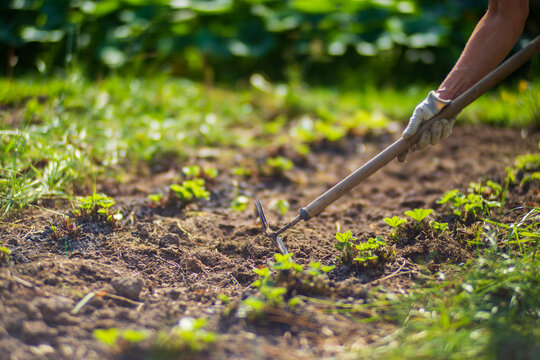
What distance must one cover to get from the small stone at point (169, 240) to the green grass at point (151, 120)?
56cm

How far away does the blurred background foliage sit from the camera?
4730mm

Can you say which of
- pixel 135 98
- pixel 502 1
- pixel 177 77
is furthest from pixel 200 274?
pixel 177 77

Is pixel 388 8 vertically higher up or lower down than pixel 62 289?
higher up

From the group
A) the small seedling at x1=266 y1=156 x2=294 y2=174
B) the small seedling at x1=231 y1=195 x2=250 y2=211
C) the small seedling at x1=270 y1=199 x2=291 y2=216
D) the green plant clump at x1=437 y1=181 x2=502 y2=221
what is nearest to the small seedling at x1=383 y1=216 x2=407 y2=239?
the green plant clump at x1=437 y1=181 x2=502 y2=221

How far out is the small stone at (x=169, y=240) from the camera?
7.07 feet

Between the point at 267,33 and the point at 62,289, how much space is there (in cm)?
400

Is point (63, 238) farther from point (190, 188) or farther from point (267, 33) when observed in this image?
point (267, 33)

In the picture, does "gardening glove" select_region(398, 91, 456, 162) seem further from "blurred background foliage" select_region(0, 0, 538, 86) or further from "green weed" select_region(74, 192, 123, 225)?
"blurred background foliage" select_region(0, 0, 538, 86)

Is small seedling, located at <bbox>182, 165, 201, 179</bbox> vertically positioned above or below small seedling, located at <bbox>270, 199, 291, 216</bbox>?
above

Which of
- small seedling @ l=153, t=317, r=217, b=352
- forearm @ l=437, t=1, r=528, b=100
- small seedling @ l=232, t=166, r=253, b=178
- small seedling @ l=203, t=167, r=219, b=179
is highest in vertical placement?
forearm @ l=437, t=1, r=528, b=100

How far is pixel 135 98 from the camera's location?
3.67 metres

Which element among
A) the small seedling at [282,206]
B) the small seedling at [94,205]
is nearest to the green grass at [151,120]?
the small seedling at [94,205]

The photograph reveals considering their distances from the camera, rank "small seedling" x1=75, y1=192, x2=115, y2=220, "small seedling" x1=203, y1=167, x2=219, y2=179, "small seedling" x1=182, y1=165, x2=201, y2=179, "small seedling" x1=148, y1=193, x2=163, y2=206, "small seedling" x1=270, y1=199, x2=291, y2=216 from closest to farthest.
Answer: "small seedling" x1=75, y1=192, x2=115, y2=220 < "small seedling" x1=148, y1=193, x2=163, y2=206 < "small seedling" x1=270, y1=199, x2=291, y2=216 < "small seedling" x1=182, y1=165, x2=201, y2=179 < "small seedling" x1=203, y1=167, x2=219, y2=179

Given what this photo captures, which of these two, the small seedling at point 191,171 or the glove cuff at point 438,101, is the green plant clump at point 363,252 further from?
the small seedling at point 191,171
